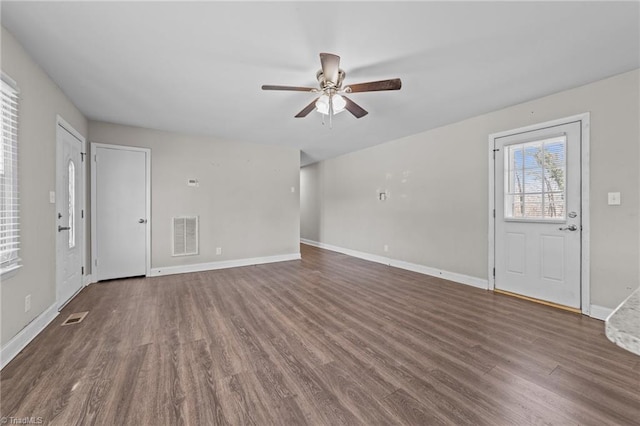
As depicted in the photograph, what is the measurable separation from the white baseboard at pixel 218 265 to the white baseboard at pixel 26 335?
1.70 metres

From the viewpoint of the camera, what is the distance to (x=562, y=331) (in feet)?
8.00

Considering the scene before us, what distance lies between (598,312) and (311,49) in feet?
12.8

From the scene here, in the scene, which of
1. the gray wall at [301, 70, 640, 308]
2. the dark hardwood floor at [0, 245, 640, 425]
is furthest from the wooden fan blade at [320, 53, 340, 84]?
the gray wall at [301, 70, 640, 308]

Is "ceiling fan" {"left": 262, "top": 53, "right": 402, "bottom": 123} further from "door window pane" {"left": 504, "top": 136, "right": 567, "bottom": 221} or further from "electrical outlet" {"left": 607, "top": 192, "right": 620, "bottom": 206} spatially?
"electrical outlet" {"left": 607, "top": 192, "right": 620, "bottom": 206}

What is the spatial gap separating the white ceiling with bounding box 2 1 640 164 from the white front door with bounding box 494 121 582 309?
2.03 ft

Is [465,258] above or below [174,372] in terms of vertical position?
above

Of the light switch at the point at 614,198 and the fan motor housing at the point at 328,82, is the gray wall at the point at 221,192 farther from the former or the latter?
the light switch at the point at 614,198

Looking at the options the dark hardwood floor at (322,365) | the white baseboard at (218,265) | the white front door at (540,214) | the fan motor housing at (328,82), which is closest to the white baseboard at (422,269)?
the white front door at (540,214)

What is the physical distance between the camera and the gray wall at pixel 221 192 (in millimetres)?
4402

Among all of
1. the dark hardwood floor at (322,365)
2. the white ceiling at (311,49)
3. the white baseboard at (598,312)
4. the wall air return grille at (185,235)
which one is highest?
the white ceiling at (311,49)

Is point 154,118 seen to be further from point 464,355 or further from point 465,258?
point 465,258

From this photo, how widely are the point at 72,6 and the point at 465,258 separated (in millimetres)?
4948

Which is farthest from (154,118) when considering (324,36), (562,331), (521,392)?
(562,331)

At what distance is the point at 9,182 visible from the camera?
1.97 metres
